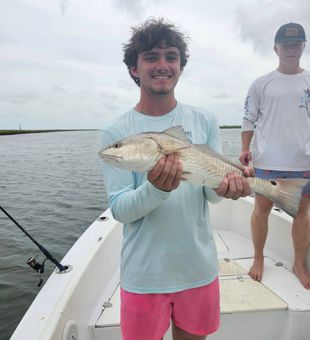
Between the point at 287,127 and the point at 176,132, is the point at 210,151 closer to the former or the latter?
the point at 176,132

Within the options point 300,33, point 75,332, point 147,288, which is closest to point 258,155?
point 300,33

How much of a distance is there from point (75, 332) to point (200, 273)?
1201 mm

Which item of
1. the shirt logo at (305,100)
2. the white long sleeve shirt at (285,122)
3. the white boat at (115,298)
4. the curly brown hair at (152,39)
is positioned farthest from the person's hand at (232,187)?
the shirt logo at (305,100)

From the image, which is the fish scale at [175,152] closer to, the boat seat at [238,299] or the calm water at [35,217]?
the boat seat at [238,299]

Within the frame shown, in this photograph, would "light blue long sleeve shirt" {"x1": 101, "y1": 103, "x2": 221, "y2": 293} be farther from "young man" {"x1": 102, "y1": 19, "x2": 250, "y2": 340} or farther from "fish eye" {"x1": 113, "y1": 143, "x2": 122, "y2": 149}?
"fish eye" {"x1": 113, "y1": 143, "x2": 122, "y2": 149}

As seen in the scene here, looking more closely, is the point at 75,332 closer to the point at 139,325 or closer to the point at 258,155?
the point at 139,325

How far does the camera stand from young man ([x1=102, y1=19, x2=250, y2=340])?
2211mm

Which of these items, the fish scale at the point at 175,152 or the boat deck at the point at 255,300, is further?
the boat deck at the point at 255,300

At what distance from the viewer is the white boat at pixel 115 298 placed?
2549 millimetres

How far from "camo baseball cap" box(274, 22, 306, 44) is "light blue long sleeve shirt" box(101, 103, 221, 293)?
218cm

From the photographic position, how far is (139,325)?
88.1 inches

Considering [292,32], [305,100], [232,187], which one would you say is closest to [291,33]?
[292,32]

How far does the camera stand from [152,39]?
2.40m

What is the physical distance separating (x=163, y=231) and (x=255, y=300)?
5.96 feet
